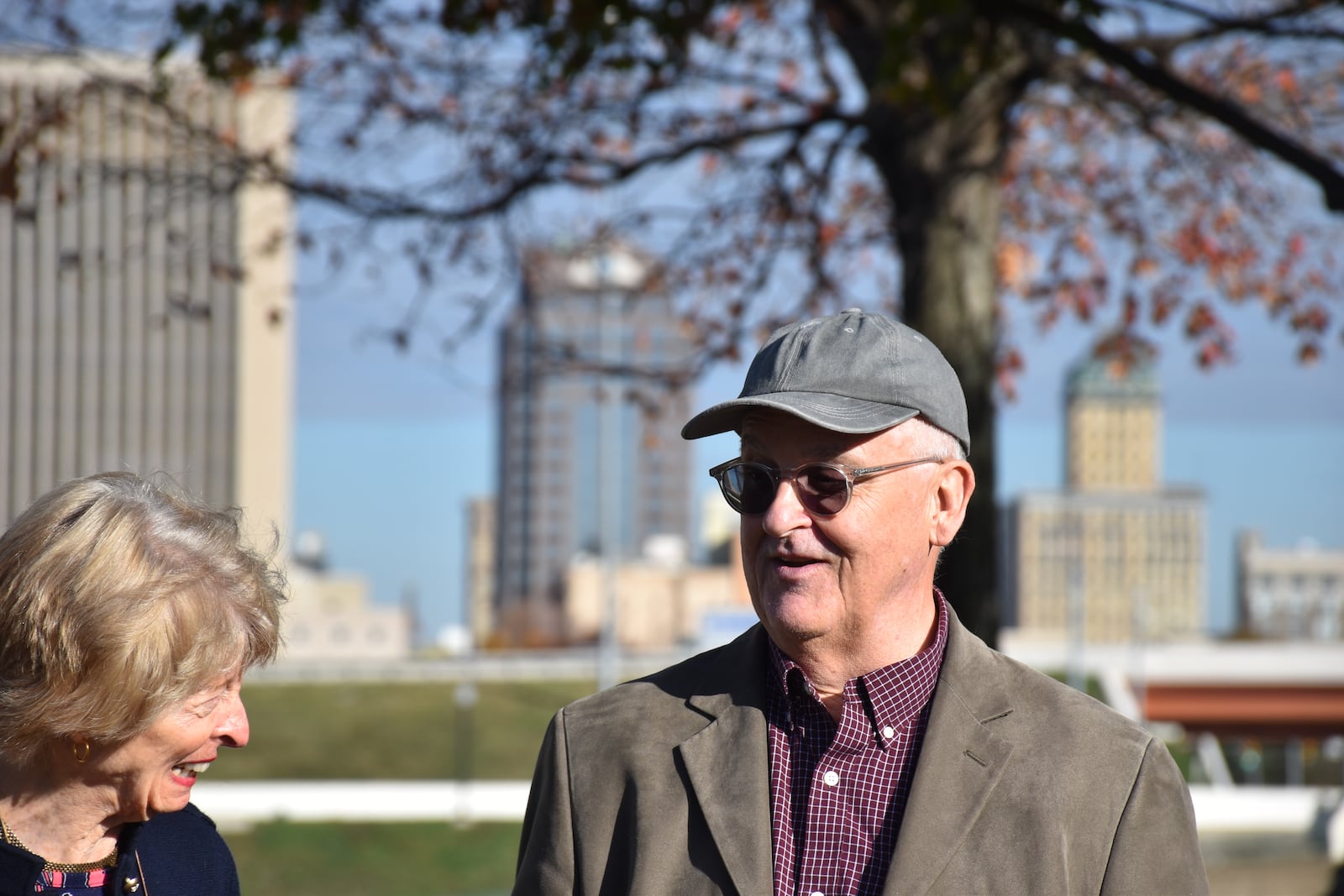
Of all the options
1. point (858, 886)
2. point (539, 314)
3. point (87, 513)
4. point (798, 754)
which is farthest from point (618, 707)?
point (539, 314)

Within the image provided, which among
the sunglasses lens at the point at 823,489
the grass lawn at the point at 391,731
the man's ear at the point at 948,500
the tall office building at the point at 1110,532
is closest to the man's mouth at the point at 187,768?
the sunglasses lens at the point at 823,489

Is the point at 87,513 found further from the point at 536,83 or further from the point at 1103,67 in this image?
the point at 1103,67

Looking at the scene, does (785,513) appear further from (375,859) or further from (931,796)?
(375,859)

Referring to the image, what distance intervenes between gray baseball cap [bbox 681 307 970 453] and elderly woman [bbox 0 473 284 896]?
0.96 meters

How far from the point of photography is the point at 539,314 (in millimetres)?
10195

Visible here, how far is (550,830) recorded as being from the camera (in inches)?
108

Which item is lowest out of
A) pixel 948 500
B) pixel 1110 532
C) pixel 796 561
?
pixel 1110 532

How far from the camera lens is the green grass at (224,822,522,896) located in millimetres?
19000

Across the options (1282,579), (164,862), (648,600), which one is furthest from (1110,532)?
(164,862)

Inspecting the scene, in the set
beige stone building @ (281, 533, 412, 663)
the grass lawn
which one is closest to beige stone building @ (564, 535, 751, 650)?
beige stone building @ (281, 533, 412, 663)

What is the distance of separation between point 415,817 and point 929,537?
2319cm

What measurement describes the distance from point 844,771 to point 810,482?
0.53 meters

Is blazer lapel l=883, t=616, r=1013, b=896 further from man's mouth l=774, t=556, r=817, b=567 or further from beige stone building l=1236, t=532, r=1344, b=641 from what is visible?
beige stone building l=1236, t=532, r=1344, b=641

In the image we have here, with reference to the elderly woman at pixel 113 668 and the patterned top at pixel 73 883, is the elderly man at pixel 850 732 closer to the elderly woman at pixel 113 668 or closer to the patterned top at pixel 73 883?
the elderly woman at pixel 113 668
